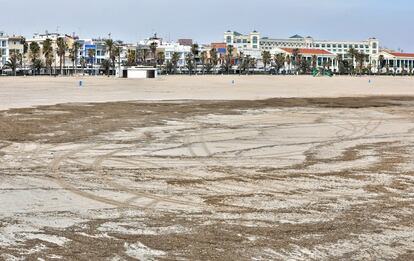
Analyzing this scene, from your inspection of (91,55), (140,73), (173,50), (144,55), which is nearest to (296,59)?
(173,50)

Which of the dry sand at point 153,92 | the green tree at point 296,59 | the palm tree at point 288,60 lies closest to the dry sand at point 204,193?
the dry sand at point 153,92

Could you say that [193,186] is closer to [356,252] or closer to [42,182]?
[42,182]

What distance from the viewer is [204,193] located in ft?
31.0

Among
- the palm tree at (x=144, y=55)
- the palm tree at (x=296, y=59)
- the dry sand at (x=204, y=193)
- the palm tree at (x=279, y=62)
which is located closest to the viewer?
the dry sand at (x=204, y=193)

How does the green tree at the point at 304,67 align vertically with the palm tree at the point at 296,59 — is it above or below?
below

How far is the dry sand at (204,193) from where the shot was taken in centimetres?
658

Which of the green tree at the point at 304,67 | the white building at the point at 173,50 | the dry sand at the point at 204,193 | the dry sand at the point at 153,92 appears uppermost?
the white building at the point at 173,50

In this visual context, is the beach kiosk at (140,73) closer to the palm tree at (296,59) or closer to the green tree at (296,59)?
the green tree at (296,59)

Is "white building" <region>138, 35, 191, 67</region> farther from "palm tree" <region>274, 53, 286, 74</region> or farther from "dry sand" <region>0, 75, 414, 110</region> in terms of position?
"dry sand" <region>0, 75, 414, 110</region>

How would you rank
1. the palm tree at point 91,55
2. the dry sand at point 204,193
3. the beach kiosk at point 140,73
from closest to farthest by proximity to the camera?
the dry sand at point 204,193, the beach kiosk at point 140,73, the palm tree at point 91,55

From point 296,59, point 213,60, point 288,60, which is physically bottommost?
point 213,60

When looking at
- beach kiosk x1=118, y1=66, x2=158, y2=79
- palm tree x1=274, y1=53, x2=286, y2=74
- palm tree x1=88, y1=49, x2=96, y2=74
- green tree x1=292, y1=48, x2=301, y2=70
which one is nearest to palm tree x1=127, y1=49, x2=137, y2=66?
palm tree x1=88, y1=49, x2=96, y2=74

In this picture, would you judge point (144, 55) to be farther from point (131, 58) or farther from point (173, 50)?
point (173, 50)

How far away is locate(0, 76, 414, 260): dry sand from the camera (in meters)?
6.58
